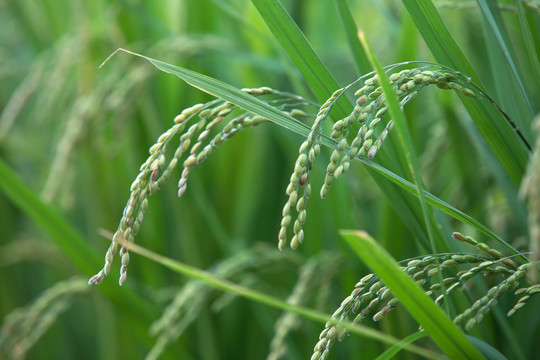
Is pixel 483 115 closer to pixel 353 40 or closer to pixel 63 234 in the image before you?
pixel 353 40

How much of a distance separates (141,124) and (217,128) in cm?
25

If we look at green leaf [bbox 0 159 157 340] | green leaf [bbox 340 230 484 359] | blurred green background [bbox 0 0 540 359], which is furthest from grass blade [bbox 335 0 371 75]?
green leaf [bbox 0 159 157 340]

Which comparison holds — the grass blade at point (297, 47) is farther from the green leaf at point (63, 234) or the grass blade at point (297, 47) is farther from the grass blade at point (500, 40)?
the green leaf at point (63, 234)

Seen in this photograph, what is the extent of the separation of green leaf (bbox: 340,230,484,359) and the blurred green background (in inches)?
13.7

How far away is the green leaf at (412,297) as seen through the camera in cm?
48

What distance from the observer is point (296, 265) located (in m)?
1.12

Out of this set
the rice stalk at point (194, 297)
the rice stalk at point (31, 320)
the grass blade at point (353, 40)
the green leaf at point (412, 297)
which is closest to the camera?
the green leaf at point (412, 297)

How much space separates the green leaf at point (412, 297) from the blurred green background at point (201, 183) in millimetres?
348

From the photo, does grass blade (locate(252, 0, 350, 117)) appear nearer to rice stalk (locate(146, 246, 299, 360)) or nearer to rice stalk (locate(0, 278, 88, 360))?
rice stalk (locate(146, 246, 299, 360))

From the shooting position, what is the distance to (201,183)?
1.39m

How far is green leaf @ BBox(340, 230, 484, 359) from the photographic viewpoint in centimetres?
48

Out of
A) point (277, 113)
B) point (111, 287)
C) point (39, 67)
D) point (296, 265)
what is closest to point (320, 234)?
point (296, 265)

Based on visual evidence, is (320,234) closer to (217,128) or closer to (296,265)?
(296,265)

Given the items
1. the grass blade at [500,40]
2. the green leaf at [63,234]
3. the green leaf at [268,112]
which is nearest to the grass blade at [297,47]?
the green leaf at [268,112]
